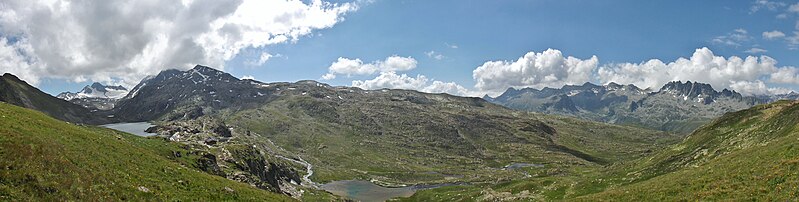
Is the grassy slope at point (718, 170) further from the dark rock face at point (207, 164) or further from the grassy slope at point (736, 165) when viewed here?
the dark rock face at point (207, 164)

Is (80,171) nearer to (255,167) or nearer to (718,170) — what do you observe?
(718,170)

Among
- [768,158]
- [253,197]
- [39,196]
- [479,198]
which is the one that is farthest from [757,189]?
[479,198]

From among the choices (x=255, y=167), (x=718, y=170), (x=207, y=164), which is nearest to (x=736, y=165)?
(x=718, y=170)

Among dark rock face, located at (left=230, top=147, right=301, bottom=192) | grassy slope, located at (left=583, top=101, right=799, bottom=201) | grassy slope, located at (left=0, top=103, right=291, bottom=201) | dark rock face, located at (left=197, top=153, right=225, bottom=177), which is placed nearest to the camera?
grassy slope, located at (left=0, top=103, right=291, bottom=201)

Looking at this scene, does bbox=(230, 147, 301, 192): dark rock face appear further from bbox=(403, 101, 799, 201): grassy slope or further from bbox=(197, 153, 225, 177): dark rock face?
bbox=(403, 101, 799, 201): grassy slope

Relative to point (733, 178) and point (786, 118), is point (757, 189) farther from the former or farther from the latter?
point (786, 118)

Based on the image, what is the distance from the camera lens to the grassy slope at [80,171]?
28.0 m

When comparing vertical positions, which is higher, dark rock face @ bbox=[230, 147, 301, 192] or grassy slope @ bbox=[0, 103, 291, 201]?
grassy slope @ bbox=[0, 103, 291, 201]

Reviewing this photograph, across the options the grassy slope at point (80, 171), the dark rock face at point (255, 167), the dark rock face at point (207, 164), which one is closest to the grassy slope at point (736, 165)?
the grassy slope at point (80, 171)

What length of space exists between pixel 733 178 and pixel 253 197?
4618 centimetres

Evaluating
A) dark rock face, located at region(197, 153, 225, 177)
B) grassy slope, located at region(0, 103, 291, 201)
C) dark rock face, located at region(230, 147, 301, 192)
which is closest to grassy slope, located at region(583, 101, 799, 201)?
grassy slope, located at region(0, 103, 291, 201)

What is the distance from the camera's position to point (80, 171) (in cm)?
3306

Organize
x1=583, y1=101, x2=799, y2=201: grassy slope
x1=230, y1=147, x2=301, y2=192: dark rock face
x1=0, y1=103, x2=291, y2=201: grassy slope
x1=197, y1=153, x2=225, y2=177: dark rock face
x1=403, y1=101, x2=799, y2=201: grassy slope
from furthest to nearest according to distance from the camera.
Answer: x1=230, y1=147, x2=301, y2=192: dark rock face < x1=197, y1=153, x2=225, y2=177: dark rock face < x1=403, y1=101, x2=799, y2=201: grassy slope < x1=583, y1=101, x2=799, y2=201: grassy slope < x1=0, y1=103, x2=291, y2=201: grassy slope

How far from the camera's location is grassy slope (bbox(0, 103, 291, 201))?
27984 millimetres
